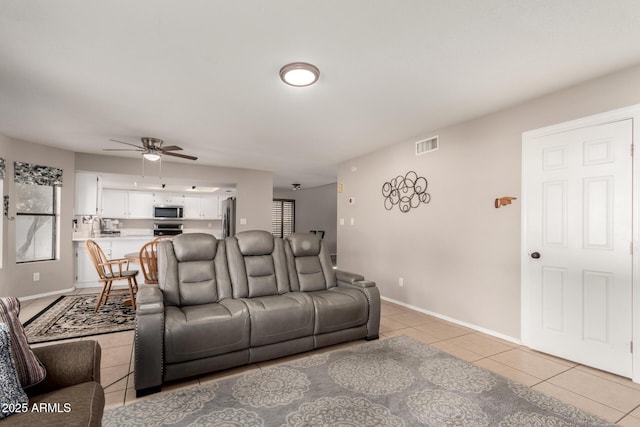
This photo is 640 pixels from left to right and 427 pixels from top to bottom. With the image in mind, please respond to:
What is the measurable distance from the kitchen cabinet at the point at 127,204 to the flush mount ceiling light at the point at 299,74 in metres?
6.49

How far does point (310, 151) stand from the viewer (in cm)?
536

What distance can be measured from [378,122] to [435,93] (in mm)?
949

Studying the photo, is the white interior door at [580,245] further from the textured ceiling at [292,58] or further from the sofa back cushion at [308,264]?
the sofa back cushion at [308,264]

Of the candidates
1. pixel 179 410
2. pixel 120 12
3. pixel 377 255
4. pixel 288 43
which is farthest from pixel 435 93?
pixel 179 410

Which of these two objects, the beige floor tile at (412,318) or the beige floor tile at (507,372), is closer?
the beige floor tile at (507,372)

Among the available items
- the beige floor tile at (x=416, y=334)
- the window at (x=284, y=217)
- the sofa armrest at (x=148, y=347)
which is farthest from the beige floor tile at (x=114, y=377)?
the window at (x=284, y=217)

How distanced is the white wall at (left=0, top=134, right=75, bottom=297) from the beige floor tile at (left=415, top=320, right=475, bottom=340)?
19.1 ft

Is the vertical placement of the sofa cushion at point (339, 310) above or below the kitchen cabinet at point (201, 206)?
below

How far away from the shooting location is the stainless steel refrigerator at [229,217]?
723 centimetres

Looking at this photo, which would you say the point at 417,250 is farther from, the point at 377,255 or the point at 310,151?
the point at 310,151

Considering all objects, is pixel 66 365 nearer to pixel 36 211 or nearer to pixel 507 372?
pixel 507 372

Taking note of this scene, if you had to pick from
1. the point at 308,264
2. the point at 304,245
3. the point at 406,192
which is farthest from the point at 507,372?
the point at 406,192

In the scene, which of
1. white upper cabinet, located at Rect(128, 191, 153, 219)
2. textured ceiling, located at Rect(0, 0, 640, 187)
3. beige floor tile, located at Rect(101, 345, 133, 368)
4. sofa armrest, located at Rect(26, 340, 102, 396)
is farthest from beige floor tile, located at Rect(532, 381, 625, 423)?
white upper cabinet, located at Rect(128, 191, 153, 219)

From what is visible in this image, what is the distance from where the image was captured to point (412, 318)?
4.04 m
